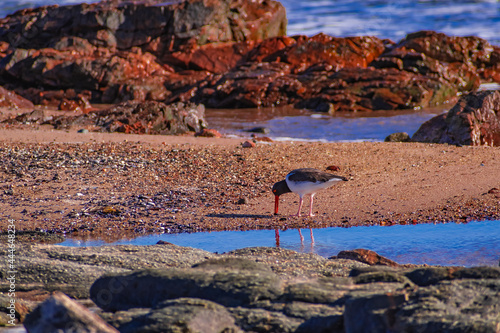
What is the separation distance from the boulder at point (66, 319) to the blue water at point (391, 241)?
3.16 meters

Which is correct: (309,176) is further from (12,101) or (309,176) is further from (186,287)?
(12,101)

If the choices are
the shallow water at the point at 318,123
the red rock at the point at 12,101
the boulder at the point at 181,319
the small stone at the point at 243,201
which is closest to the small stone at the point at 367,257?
the boulder at the point at 181,319

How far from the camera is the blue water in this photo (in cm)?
648

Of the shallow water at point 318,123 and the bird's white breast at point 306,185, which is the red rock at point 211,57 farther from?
the bird's white breast at point 306,185

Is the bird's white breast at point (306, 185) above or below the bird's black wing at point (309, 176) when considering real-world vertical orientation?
below

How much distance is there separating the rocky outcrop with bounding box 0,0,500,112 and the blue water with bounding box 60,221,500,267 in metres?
14.1

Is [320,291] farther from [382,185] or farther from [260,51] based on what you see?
[260,51]

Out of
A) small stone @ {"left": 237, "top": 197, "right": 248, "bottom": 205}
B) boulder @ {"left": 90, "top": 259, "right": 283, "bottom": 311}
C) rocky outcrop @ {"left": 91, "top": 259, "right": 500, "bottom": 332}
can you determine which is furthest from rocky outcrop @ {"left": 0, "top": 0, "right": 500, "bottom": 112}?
boulder @ {"left": 90, "top": 259, "right": 283, "bottom": 311}

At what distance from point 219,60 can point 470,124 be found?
660 inches

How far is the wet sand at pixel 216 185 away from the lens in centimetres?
788

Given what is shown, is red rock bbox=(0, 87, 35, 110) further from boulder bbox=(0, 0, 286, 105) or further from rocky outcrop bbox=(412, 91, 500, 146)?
rocky outcrop bbox=(412, 91, 500, 146)

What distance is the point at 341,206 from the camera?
27.8 feet

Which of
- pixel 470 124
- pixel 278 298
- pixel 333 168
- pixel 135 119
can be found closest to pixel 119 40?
pixel 135 119

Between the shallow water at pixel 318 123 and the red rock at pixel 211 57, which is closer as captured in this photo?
the shallow water at pixel 318 123
